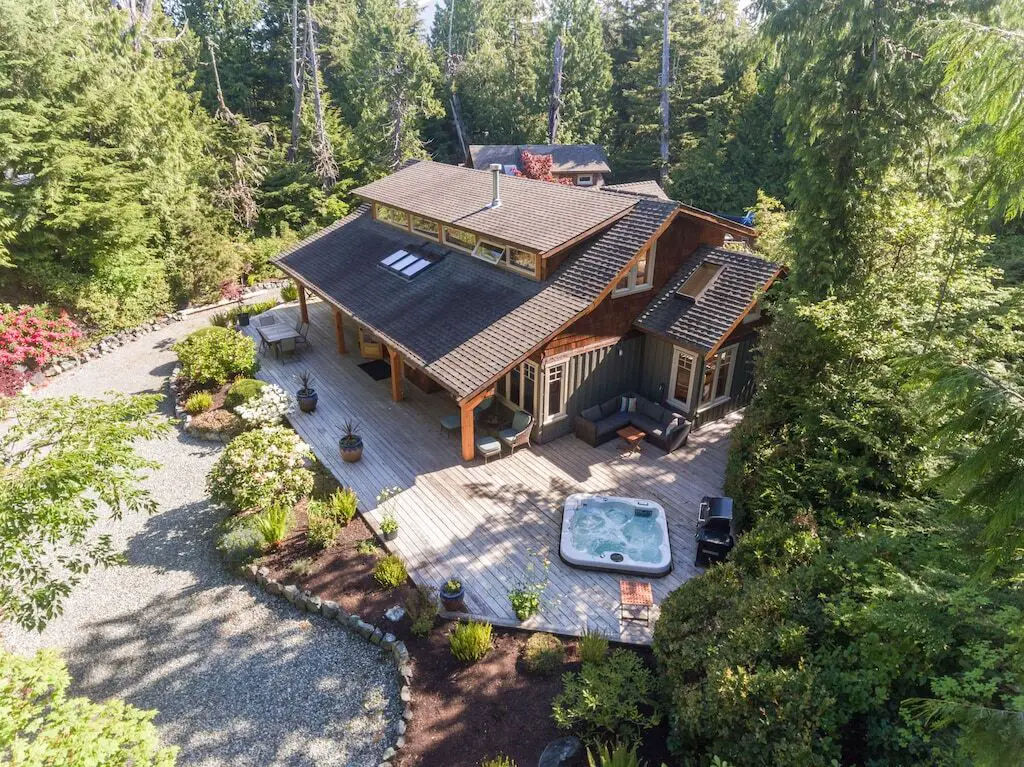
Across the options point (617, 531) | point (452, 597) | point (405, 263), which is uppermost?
point (405, 263)

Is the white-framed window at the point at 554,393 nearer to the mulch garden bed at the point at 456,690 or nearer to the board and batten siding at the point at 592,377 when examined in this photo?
the board and batten siding at the point at 592,377

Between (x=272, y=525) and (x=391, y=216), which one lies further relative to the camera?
(x=391, y=216)

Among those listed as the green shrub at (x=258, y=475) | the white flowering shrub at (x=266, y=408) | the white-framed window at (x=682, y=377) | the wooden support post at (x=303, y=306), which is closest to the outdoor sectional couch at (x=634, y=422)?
the white-framed window at (x=682, y=377)

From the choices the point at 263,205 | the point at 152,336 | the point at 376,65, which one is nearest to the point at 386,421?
the point at 152,336

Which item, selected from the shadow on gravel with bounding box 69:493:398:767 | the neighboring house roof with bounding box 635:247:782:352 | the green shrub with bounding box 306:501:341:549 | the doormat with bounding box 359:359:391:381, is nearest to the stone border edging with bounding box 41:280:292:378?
the doormat with bounding box 359:359:391:381

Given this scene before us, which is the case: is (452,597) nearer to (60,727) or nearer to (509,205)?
(60,727)

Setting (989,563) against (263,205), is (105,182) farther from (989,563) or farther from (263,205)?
(989,563)

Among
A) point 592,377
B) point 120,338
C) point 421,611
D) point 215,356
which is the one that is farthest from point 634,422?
point 120,338
